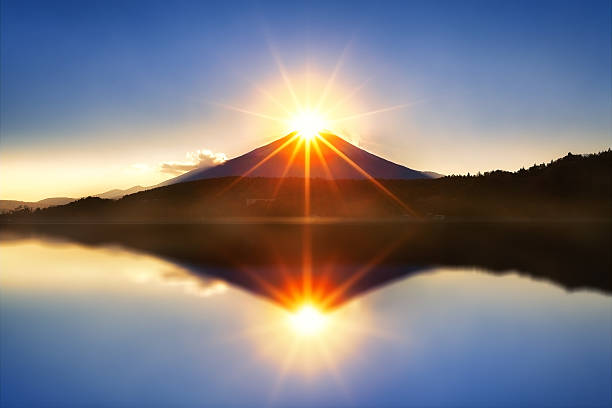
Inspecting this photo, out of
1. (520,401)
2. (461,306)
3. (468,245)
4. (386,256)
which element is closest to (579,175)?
(468,245)

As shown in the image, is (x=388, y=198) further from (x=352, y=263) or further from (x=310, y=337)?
(x=310, y=337)

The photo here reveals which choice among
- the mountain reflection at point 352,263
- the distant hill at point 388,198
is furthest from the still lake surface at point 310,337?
the distant hill at point 388,198

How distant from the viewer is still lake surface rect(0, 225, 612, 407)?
1016cm

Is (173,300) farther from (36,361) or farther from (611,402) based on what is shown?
(611,402)

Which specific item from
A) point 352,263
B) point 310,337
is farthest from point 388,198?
point 310,337

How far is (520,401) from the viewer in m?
9.57

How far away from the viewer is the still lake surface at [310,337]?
33.3 ft

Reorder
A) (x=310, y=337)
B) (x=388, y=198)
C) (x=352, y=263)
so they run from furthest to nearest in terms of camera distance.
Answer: (x=388, y=198)
(x=352, y=263)
(x=310, y=337)

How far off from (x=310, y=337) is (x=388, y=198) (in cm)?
13570

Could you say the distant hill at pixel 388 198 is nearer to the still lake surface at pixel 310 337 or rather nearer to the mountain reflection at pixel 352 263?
the mountain reflection at pixel 352 263

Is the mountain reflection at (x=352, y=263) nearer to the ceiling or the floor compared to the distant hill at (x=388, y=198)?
nearer to the floor

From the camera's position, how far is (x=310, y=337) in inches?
561

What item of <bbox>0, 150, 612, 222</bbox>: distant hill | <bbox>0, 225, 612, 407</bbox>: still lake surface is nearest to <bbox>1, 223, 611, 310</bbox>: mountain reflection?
<bbox>0, 225, 612, 407</bbox>: still lake surface

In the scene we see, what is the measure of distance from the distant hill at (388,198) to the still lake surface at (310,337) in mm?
89482
